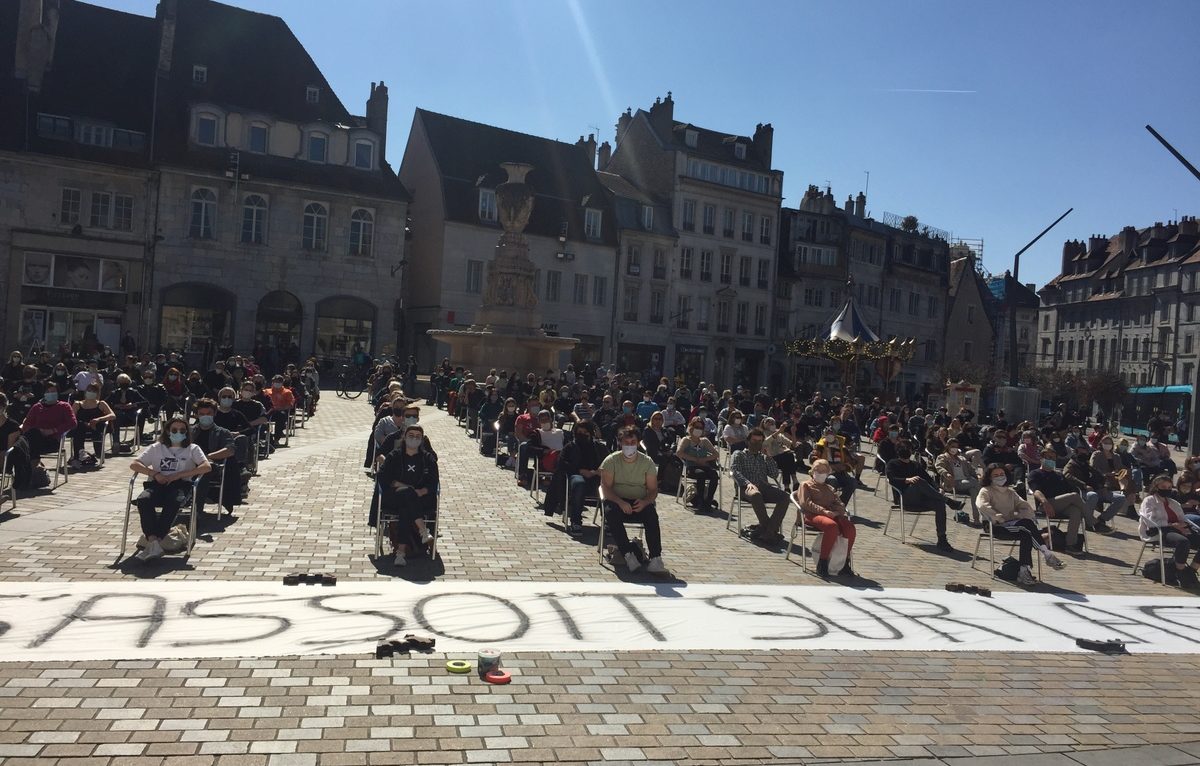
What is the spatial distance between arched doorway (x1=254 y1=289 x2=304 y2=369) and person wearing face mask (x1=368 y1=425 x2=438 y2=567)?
30.2 m

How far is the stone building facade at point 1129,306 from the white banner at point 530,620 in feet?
207

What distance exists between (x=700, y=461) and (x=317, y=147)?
31.6 metres

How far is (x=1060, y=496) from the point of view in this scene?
1445cm

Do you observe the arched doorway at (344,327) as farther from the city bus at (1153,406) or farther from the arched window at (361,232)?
the city bus at (1153,406)

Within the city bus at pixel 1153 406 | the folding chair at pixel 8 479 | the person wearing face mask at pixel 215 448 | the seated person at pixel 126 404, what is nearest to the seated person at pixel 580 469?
the person wearing face mask at pixel 215 448

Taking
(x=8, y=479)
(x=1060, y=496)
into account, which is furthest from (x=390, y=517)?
(x=1060, y=496)

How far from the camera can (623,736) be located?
572 cm

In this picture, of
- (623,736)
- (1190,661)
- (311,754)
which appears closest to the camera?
(311,754)

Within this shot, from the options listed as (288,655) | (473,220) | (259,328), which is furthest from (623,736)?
(473,220)

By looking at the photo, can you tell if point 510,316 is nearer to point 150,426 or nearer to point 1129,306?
point 150,426

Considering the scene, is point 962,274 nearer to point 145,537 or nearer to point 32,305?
point 32,305

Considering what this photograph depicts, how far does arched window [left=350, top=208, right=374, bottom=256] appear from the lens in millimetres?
41625

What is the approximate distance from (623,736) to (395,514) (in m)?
5.02

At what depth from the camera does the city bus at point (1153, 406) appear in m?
45.1
